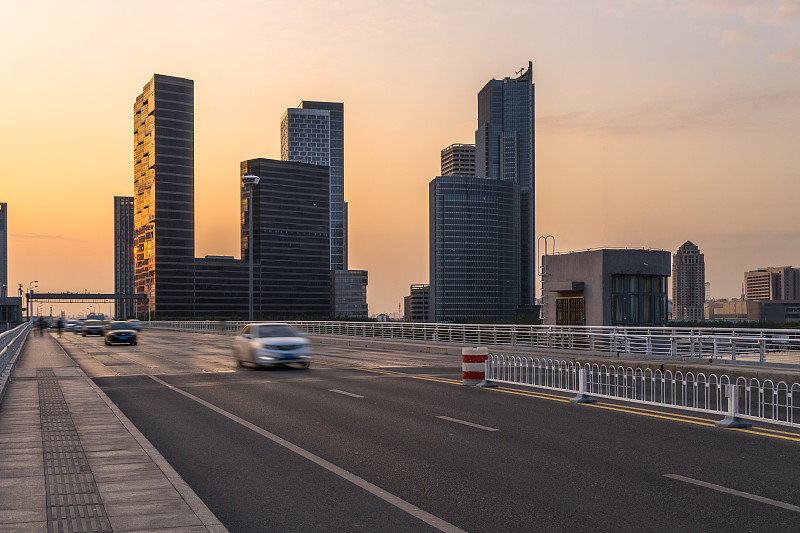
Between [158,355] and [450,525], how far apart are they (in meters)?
28.7

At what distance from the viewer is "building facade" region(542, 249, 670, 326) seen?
51500 mm

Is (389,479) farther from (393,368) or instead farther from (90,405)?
(393,368)

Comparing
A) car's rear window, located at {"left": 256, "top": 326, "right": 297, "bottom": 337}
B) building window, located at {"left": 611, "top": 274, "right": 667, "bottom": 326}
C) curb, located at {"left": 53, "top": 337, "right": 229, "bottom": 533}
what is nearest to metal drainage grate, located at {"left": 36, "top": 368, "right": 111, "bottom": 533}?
curb, located at {"left": 53, "top": 337, "right": 229, "bottom": 533}

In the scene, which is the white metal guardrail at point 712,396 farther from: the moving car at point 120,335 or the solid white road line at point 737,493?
the moving car at point 120,335

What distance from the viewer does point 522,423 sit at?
12227 millimetres

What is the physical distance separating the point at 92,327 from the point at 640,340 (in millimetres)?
46014

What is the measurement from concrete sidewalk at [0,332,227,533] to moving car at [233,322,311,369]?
31.6 feet

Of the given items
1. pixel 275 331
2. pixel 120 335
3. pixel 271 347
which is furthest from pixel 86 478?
pixel 120 335

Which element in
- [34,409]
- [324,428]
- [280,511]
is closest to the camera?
[280,511]

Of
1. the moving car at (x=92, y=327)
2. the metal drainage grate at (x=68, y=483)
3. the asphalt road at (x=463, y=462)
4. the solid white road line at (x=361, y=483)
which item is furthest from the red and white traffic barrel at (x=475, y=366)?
the moving car at (x=92, y=327)

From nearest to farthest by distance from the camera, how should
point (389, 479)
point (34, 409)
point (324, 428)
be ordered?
point (389, 479)
point (324, 428)
point (34, 409)

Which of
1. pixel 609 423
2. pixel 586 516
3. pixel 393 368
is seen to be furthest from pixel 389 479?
pixel 393 368

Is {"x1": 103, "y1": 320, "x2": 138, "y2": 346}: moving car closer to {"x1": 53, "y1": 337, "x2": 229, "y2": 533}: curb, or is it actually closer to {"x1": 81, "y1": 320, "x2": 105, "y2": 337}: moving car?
{"x1": 81, "y1": 320, "x2": 105, "y2": 337}: moving car

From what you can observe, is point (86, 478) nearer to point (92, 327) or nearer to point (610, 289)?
point (610, 289)
